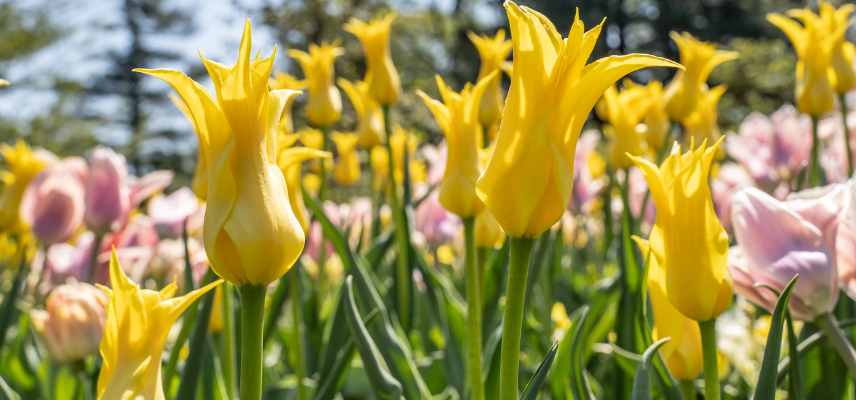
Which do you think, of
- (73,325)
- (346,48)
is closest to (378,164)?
(73,325)

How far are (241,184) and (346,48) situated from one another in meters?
16.7

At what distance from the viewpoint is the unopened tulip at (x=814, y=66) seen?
5.52 ft

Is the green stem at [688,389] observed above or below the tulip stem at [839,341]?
below

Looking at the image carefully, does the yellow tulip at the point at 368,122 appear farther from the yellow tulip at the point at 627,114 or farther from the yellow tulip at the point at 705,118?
the yellow tulip at the point at 705,118

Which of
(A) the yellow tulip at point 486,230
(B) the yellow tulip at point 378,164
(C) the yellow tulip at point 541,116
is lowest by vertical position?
(B) the yellow tulip at point 378,164

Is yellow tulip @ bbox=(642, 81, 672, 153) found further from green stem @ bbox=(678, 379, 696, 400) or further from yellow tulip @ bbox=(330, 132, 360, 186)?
yellow tulip @ bbox=(330, 132, 360, 186)

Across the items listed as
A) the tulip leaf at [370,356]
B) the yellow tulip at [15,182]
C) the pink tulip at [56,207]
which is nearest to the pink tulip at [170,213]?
the pink tulip at [56,207]

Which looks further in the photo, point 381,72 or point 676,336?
point 381,72

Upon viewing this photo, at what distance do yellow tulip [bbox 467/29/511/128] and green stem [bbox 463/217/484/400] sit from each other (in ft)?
1.22

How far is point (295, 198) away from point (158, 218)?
4.01 feet

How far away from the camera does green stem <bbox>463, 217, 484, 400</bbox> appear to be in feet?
3.14

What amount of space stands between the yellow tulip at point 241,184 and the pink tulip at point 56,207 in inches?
57.2

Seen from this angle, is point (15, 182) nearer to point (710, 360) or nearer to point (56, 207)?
point (56, 207)

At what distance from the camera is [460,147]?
1075 millimetres
